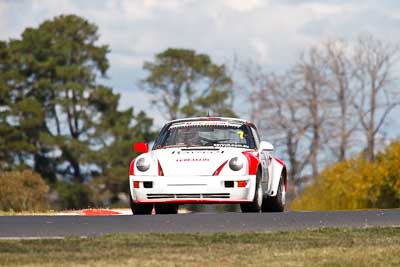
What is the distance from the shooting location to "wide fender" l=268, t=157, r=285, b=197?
20250 mm

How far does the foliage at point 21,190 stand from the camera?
38.2 meters

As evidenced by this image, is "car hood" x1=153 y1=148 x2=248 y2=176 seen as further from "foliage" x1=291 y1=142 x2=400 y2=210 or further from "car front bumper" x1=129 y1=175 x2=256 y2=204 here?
"foliage" x1=291 y1=142 x2=400 y2=210

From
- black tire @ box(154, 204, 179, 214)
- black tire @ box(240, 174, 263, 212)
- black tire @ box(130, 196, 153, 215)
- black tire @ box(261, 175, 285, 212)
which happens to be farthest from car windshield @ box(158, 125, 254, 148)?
black tire @ box(261, 175, 285, 212)

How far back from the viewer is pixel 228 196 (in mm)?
18062

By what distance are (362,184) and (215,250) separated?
34866 millimetres

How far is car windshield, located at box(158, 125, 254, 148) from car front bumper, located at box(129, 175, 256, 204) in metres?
1.07

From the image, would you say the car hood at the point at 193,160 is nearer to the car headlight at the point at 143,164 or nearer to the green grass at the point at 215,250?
the car headlight at the point at 143,164

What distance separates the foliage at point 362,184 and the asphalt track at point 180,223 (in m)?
28.3

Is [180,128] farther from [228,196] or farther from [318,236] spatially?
[318,236]

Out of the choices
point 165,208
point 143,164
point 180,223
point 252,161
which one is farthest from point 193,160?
point 180,223

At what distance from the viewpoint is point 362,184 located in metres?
46.2

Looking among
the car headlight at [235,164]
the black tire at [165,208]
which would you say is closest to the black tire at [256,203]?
the car headlight at [235,164]

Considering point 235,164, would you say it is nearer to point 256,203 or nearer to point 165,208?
point 256,203

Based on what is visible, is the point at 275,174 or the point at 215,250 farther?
the point at 275,174
